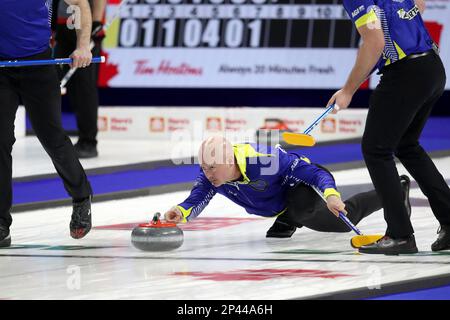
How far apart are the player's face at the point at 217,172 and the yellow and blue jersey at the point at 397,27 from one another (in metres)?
0.90

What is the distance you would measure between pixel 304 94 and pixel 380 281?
23.6ft

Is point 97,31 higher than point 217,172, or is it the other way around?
point 217,172

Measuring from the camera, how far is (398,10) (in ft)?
17.3

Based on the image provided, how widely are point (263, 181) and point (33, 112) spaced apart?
121 cm

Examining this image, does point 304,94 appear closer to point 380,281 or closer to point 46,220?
point 46,220

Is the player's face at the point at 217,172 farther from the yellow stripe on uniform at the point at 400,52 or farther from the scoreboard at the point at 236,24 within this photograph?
the scoreboard at the point at 236,24

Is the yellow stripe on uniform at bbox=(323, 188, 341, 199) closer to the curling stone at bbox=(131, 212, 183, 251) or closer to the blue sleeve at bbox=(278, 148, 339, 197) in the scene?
the blue sleeve at bbox=(278, 148, 339, 197)

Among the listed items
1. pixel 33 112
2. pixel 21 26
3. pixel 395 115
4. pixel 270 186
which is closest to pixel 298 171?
pixel 270 186

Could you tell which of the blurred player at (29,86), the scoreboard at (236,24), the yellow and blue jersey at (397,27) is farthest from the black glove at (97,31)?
the yellow and blue jersey at (397,27)

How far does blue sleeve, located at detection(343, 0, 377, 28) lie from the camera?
16.8ft

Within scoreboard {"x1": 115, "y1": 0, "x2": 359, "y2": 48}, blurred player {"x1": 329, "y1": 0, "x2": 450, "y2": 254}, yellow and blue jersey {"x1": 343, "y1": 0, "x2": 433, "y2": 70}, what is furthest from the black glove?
yellow and blue jersey {"x1": 343, "y1": 0, "x2": 433, "y2": 70}

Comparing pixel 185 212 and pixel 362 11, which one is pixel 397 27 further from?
pixel 185 212

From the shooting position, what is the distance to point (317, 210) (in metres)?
5.83
